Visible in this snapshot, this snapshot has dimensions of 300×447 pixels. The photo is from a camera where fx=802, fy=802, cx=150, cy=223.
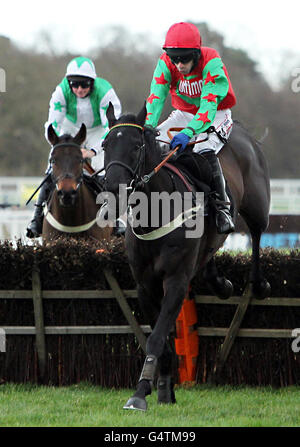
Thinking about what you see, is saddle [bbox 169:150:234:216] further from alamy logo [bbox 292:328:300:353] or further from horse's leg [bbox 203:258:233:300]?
alamy logo [bbox 292:328:300:353]

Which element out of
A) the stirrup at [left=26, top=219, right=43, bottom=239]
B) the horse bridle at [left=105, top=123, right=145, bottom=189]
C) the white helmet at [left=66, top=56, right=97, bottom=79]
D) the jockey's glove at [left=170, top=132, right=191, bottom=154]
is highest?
the white helmet at [left=66, top=56, right=97, bottom=79]

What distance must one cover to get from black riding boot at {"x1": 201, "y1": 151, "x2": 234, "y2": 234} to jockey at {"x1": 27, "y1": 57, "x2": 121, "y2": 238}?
7.15ft

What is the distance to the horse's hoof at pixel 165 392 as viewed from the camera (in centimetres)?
530

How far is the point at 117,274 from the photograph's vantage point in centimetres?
618

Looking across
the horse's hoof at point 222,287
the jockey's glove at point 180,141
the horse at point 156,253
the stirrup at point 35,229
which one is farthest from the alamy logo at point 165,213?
the stirrup at point 35,229

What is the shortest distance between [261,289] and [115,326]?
3.78 ft

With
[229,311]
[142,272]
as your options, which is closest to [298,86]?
[229,311]

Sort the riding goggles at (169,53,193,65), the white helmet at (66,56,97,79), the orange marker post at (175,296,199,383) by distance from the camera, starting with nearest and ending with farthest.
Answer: the riding goggles at (169,53,193,65), the orange marker post at (175,296,199,383), the white helmet at (66,56,97,79)

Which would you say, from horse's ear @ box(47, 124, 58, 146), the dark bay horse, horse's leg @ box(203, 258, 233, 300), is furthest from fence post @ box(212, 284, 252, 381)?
horse's ear @ box(47, 124, 58, 146)

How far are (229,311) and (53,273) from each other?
54.5 inches

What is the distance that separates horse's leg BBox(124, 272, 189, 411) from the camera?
4.83 m

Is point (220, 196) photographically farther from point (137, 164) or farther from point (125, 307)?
point (137, 164)

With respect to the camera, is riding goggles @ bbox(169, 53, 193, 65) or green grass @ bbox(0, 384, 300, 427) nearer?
green grass @ bbox(0, 384, 300, 427)
